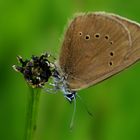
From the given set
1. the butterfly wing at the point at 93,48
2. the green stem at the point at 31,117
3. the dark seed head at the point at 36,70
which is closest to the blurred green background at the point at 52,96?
the butterfly wing at the point at 93,48

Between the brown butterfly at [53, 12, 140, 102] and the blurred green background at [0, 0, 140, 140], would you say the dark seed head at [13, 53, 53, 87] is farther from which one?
the blurred green background at [0, 0, 140, 140]

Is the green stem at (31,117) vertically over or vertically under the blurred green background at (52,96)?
under

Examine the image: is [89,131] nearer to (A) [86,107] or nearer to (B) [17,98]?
(A) [86,107]

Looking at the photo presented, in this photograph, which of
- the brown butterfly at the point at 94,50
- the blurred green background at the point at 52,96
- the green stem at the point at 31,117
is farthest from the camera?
the blurred green background at the point at 52,96

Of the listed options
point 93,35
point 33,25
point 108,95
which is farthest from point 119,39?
point 33,25

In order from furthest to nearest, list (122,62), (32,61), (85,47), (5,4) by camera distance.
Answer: (5,4) < (85,47) < (122,62) < (32,61)

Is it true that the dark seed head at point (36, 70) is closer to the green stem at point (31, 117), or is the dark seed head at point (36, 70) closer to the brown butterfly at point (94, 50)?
the green stem at point (31, 117)

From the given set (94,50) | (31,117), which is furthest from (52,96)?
(31,117)
